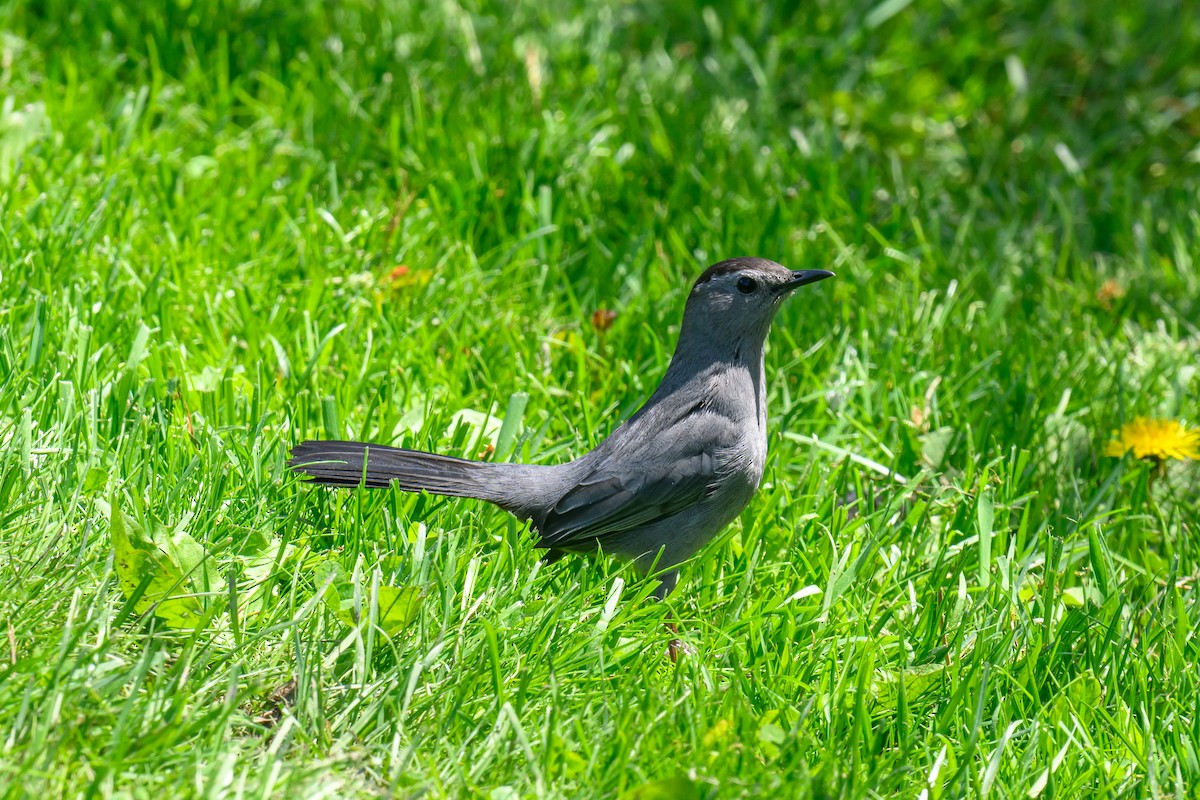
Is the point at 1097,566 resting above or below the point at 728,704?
below

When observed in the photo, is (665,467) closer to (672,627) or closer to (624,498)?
(624,498)

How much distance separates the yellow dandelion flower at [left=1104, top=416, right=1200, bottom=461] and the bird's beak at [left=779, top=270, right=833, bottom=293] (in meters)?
1.23

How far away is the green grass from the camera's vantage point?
2.68 m

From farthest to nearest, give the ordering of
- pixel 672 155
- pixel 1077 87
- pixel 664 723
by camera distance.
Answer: pixel 1077 87 → pixel 672 155 → pixel 664 723

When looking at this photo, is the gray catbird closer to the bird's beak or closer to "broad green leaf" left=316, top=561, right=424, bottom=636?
the bird's beak

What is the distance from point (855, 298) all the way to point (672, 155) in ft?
3.82

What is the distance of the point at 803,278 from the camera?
147 inches

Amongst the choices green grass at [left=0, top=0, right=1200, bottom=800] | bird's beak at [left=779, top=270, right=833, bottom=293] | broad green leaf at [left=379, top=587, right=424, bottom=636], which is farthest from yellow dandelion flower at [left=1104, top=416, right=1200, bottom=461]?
broad green leaf at [left=379, top=587, right=424, bottom=636]

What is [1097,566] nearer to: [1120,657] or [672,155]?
[1120,657]

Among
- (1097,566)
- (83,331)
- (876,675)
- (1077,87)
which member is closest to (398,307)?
(83,331)

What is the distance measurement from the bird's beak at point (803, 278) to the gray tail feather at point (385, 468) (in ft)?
3.61

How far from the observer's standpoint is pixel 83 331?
3.71m

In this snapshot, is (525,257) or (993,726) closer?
(993,726)

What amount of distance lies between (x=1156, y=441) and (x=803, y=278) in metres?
1.37
